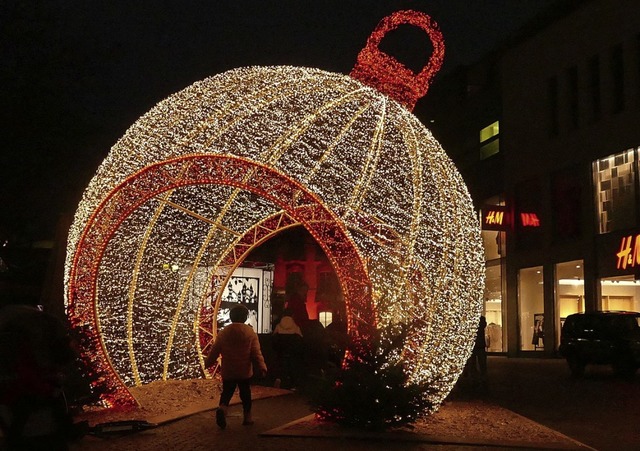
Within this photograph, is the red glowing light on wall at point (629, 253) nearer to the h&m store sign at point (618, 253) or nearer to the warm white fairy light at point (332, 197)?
the h&m store sign at point (618, 253)

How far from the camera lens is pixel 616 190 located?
81.7 ft

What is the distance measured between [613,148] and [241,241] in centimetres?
1458

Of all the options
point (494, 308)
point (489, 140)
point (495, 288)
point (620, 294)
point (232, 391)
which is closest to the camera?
point (232, 391)

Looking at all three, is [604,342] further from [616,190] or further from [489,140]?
[489,140]

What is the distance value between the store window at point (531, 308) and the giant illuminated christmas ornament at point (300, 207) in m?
17.1

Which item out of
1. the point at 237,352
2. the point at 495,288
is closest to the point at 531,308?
the point at 495,288

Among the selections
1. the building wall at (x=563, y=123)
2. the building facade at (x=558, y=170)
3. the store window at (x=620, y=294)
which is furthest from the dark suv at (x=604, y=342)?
the building wall at (x=563, y=123)

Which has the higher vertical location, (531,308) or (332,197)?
(332,197)

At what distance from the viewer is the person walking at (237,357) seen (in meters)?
9.99

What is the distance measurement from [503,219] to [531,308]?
346 centimetres

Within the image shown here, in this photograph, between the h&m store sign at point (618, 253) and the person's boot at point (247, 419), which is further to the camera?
the h&m store sign at point (618, 253)

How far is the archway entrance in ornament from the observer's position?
10141 mm

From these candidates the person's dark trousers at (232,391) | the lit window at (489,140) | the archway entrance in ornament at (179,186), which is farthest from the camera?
the lit window at (489,140)

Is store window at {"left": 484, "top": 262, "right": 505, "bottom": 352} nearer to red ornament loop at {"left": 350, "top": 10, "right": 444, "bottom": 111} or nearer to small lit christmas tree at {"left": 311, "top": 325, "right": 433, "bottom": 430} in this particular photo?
red ornament loop at {"left": 350, "top": 10, "right": 444, "bottom": 111}
